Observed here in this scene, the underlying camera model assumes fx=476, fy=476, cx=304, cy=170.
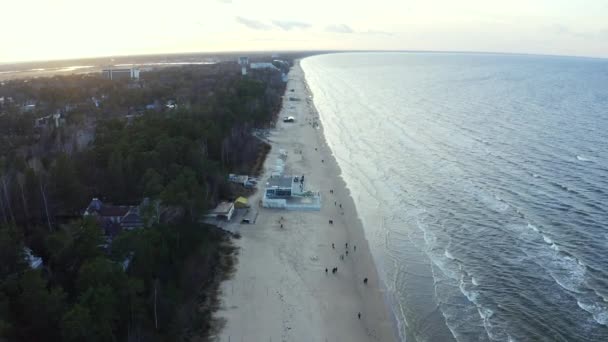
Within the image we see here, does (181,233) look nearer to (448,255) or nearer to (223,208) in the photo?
(223,208)

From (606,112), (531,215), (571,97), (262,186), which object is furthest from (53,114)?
(571,97)

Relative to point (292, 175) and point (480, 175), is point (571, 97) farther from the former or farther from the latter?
point (292, 175)

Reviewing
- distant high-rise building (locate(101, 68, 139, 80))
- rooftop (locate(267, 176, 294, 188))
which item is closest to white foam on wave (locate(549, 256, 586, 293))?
rooftop (locate(267, 176, 294, 188))

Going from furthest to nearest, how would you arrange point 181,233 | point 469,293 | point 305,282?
point 181,233 → point 305,282 → point 469,293

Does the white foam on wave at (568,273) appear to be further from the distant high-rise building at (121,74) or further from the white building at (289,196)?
the distant high-rise building at (121,74)

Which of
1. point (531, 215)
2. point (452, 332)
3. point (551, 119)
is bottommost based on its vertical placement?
point (452, 332)

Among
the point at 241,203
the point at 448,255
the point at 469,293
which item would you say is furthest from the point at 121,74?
the point at 469,293

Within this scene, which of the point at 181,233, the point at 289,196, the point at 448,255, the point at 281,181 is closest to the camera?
the point at 181,233
